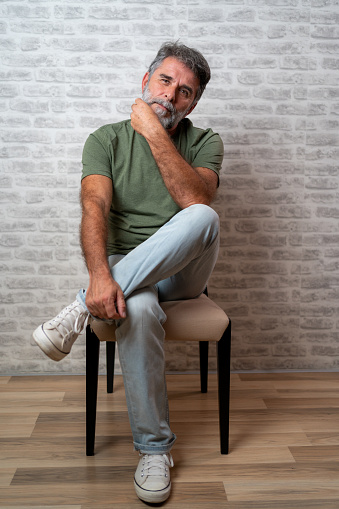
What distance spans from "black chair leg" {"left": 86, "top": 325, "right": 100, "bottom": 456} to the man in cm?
13

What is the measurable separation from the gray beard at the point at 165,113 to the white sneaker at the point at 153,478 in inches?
46.6

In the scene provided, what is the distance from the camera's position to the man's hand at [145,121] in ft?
5.98

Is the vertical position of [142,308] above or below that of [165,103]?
below

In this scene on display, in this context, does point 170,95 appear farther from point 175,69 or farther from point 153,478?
point 153,478

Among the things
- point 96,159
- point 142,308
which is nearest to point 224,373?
point 142,308

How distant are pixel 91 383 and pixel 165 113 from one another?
3.41 feet

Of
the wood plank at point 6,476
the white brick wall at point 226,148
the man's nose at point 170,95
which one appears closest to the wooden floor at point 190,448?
the wood plank at point 6,476

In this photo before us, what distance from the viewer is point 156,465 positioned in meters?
1.52

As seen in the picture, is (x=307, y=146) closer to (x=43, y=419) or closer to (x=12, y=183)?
(x=12, y=183)

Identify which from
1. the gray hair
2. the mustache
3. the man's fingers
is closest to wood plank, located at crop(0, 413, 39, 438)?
the man's fingers

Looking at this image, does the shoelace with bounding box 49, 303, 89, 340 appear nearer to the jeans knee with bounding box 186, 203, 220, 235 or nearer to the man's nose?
the jeans knee with bounding box 186, 203, 220, 235

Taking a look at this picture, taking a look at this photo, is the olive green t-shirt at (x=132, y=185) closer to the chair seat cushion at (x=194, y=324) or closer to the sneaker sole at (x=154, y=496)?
the chair seat cushion at (x=194, y=324)

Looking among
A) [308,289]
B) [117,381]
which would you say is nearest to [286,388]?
[308,289]

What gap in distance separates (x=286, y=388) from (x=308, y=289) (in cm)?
52
